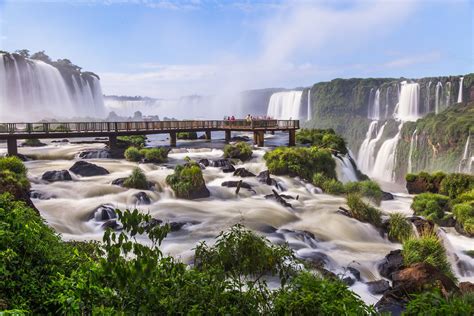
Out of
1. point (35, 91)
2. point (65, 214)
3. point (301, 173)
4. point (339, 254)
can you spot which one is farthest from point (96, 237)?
point (35, 91)

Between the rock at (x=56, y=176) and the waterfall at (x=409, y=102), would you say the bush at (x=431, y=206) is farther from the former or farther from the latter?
the waterfall at (x=409, y=102)

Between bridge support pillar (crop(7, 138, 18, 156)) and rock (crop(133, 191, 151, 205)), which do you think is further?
bridge support pillar (crop(7, 138, 18, 156))

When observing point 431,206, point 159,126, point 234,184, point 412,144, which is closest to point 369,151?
point 412,144

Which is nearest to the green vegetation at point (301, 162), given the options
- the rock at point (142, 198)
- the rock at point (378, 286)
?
the rock at point (142, 198)

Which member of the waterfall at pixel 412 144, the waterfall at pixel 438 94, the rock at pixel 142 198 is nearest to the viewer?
the rock at pixel 142 198

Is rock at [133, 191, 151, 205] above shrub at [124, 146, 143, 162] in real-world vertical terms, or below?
below

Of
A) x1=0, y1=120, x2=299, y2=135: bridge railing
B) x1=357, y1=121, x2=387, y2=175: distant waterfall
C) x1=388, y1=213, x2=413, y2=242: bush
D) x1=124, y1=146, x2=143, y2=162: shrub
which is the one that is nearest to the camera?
x1=388, y1=213, x2=413, y2=242: bush

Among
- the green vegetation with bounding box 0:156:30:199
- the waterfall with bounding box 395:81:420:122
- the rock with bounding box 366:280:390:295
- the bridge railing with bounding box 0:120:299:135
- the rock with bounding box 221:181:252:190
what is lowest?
the rock with bounding box 366:280:390:295

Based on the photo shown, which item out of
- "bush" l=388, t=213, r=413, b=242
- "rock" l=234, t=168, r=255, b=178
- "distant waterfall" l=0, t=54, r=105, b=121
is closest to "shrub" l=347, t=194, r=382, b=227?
"bush" l=388, t=213, r=413, b=242

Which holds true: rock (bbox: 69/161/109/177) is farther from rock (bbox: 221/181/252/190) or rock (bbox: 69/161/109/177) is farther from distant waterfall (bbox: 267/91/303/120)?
distant waterfall (bbox: 267/91/303/120)
